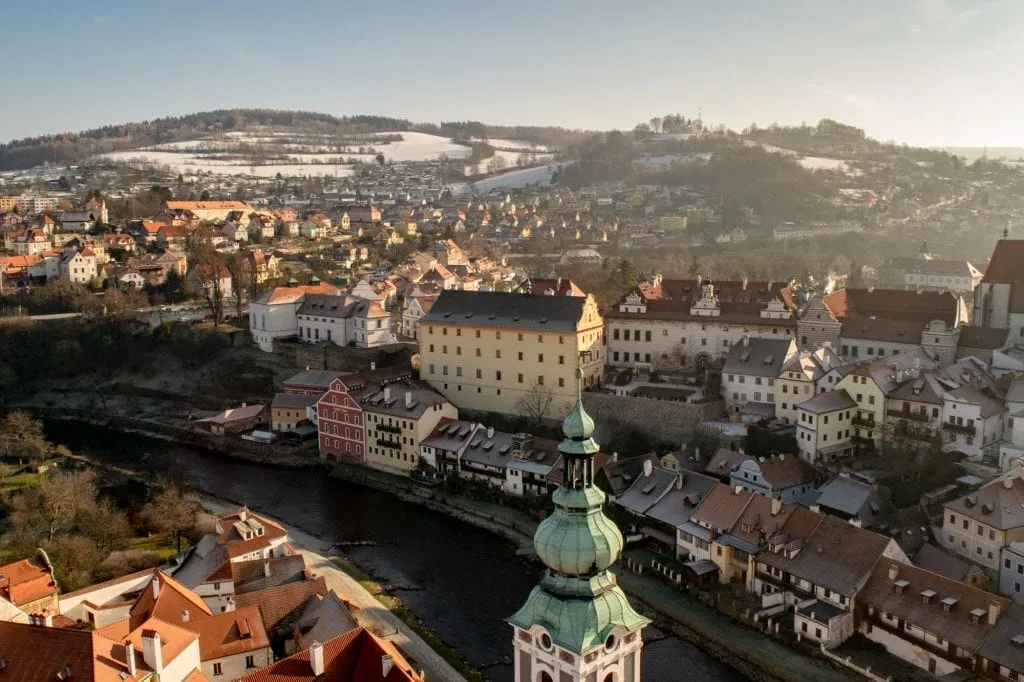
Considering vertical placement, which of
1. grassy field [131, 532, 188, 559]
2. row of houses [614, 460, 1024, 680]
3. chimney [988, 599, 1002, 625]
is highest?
chimney [988, 599, 1002, 625]

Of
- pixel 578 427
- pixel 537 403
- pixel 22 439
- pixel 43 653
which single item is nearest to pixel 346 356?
pixel 537 403

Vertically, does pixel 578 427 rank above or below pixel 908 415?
above

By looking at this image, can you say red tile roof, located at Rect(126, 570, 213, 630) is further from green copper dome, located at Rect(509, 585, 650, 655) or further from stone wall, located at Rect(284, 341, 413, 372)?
stone wall, located at Rect(284, 341, 413, 372)

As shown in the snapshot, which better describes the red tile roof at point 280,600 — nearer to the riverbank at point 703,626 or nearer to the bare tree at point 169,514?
the bare tree at point 169,514

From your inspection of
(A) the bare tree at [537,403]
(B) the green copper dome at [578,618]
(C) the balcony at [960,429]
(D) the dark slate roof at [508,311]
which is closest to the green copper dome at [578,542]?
(B) the green copper dome at [578,618]

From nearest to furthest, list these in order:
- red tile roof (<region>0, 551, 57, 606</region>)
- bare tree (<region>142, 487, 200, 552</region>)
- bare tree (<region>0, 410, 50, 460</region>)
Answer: red tile roof (<region>0, 551, 57, 606</region>) < bare tree (<region>142, 487, 200, 552</region>) < bare tree (<region>0, 410, 50, 460</region>)

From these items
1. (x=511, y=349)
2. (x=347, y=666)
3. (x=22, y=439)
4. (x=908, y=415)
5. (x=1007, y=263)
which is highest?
(x=1007, y=263)

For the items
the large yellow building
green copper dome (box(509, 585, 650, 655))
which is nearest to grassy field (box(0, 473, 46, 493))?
the large yellow building

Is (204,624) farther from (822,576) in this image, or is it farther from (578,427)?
(822,576)
